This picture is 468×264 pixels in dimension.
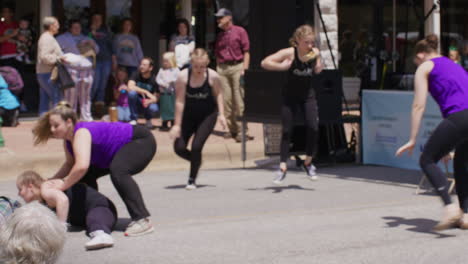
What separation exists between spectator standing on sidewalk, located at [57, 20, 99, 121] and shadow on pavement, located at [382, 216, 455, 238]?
7526 mm

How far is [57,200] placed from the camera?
23.7ft

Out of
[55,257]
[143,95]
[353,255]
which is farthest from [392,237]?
[143,95]

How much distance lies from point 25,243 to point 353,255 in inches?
170

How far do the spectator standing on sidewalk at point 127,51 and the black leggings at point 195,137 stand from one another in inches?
227

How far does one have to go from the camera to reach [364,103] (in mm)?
12547

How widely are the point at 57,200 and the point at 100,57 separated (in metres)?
9.19

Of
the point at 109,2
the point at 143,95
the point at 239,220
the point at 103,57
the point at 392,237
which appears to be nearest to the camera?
the point at 392,237

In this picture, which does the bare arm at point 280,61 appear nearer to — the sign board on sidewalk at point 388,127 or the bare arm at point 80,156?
the sign board on sidewalk at point 388,127

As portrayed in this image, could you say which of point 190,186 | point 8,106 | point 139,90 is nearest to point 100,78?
point 139,90

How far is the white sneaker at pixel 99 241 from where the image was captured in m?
7.14

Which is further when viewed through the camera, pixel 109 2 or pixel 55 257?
pixel 109 2

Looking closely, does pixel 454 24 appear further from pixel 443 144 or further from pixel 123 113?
pixel 443 144

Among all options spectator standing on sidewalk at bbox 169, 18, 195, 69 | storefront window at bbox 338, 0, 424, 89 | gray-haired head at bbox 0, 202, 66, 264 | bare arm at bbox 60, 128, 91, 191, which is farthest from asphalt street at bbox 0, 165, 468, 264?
storefront window at bbox 338, 0, 424, 89

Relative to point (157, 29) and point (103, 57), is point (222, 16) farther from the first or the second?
point (157, 29)
